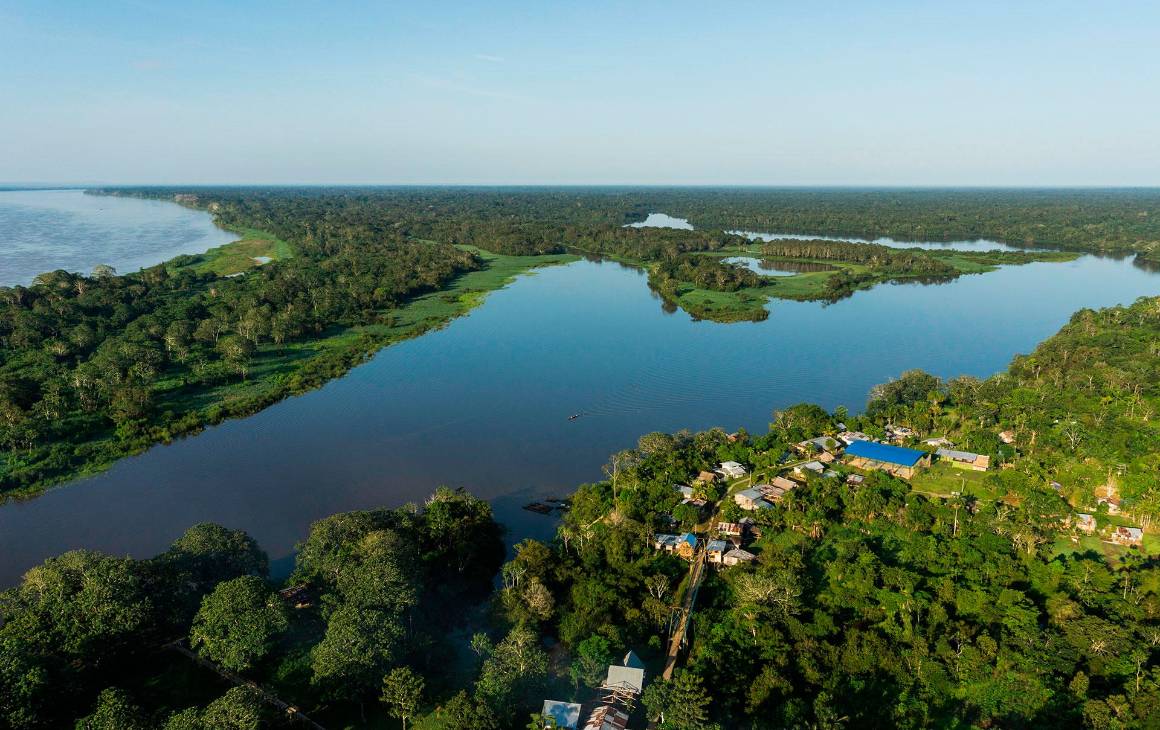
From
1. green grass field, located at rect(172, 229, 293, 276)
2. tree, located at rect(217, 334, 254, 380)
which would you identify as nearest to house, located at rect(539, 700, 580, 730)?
tree, located at rect(217, 334, 254, 380)

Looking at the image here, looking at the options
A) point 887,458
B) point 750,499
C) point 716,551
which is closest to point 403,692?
point 716,551

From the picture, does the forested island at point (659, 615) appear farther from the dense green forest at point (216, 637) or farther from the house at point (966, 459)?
the house at point (966, 459)

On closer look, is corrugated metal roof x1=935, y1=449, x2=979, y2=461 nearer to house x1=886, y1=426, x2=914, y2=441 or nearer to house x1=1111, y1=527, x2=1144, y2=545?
house x1=886, y1=426, x2=914, y2=441

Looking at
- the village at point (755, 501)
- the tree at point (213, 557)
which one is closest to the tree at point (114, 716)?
the tree at point (213, 557)

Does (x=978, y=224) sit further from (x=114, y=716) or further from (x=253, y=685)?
(x=114, y=716)

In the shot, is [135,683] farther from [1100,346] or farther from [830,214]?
[830,214]

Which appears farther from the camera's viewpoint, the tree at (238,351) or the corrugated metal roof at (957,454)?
the tree at (238,351)
